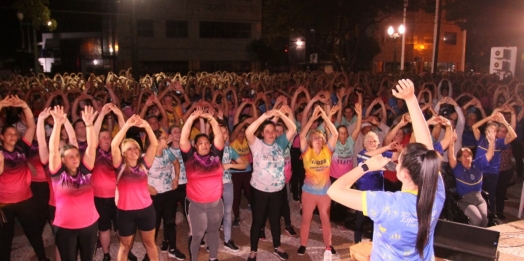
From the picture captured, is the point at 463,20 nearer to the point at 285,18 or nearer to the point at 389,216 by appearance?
the point at 285,18

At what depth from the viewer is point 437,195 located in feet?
8.98

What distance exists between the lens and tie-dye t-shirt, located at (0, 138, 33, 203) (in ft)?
17.0

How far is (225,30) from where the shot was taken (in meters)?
40.2

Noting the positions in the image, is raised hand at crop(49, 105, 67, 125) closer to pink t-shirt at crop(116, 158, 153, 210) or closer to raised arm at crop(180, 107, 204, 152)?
pink t-shirt at crop(116, 158, 153, 210)

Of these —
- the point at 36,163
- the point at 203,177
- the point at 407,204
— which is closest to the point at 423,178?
the point at 407,204

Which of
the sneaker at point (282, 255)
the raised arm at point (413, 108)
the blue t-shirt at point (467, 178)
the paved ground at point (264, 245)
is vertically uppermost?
the raised arm at point (413, 108)

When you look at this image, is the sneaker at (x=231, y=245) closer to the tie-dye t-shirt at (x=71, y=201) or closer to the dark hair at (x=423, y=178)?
the tie-dye t-shirt at (x=71, y=201)

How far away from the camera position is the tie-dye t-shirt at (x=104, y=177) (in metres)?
5.35

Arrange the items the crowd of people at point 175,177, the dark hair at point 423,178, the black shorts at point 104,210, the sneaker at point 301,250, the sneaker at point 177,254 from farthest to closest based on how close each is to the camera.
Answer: the sneaker at point 301,250
the sneaker at point 177,254
the black shorts at point 104,210
the crowd of people at point 175,177
the dark hair at point 423,178

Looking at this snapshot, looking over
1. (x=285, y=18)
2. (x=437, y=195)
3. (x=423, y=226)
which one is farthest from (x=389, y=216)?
(x=285, y=18)

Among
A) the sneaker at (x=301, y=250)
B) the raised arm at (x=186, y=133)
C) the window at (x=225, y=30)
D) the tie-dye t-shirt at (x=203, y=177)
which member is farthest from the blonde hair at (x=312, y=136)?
the window at (x=225, y=30)

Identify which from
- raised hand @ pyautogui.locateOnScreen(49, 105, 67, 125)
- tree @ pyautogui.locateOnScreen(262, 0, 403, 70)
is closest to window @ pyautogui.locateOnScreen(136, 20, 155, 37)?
tree @ pyautogui.locateOnScreen(262, 0, 403, 70)

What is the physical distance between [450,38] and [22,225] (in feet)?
174

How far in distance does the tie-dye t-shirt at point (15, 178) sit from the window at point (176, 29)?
33442mm
